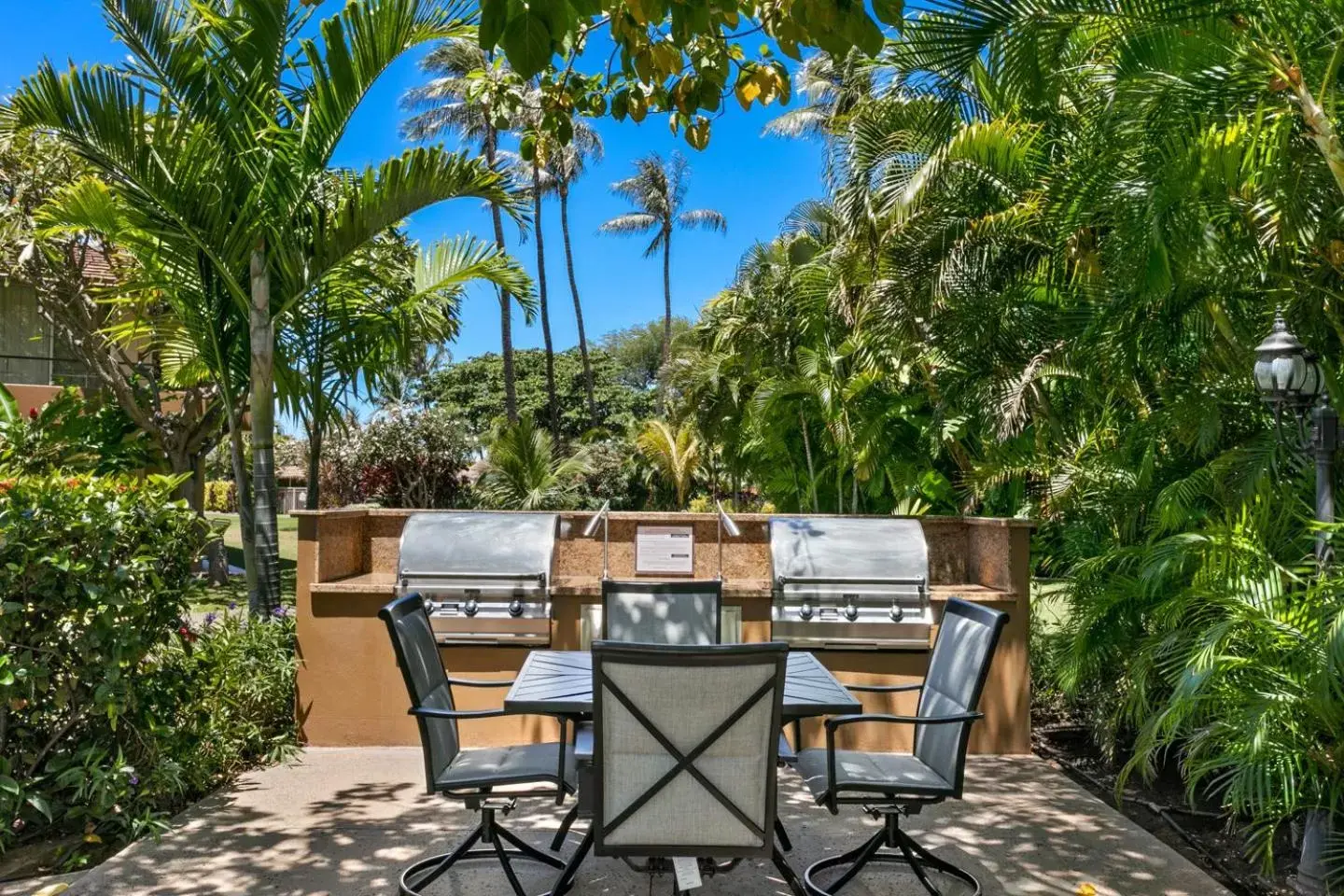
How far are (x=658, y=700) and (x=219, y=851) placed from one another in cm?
257

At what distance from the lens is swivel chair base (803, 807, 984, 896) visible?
12.6ft

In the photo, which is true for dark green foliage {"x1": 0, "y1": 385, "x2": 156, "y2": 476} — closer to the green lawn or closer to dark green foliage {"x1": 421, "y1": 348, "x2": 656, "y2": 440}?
the green lawn

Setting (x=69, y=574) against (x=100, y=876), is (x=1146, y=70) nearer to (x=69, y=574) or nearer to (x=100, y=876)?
(x=69, y=574)

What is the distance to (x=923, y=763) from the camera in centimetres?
398

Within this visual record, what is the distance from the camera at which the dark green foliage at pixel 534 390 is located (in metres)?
42.2

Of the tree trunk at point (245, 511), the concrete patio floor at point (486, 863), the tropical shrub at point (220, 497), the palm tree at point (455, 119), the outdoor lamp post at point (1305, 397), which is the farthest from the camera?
the tropical shrub at point (220, 497)

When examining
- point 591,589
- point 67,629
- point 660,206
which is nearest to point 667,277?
point 660,206

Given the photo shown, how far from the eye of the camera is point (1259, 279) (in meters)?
4.76

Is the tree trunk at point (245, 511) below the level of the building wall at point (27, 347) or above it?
below

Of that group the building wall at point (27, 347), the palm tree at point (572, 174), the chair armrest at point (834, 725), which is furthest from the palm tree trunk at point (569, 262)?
the chair armrest at point (834, 725)

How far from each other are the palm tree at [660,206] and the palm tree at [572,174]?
6.39 m

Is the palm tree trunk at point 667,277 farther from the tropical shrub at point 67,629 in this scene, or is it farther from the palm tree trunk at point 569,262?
the tropical shrub at point 67,629

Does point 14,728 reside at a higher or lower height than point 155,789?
higher

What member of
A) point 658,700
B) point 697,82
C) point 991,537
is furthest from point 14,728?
point 991,537
